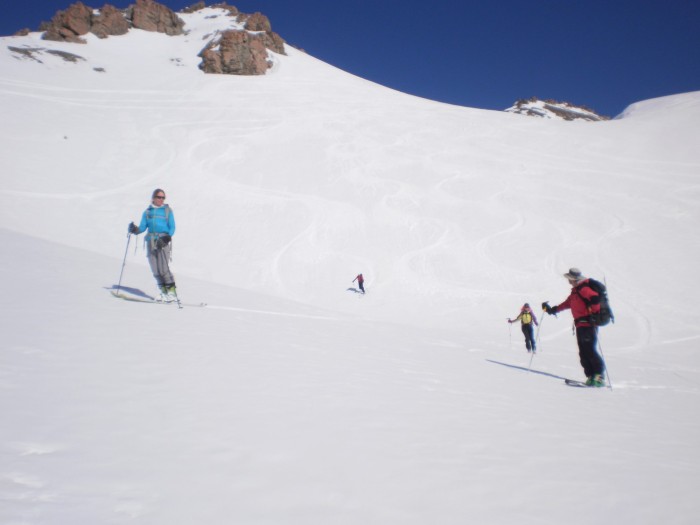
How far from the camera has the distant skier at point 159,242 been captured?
8.11 meters

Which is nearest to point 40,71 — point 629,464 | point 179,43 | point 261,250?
point 179,43

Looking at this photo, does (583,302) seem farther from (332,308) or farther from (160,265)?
(332,308)

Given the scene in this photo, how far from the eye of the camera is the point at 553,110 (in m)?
129

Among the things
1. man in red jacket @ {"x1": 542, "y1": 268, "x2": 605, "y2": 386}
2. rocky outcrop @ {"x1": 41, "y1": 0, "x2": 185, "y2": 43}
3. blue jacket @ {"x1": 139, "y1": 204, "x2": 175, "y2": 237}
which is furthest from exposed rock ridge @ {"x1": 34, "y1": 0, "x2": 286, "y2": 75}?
man in red jacket @ {"x1": 542, "y1": 268, "x2": 605, "y2": 386}

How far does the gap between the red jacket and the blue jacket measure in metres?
7.52

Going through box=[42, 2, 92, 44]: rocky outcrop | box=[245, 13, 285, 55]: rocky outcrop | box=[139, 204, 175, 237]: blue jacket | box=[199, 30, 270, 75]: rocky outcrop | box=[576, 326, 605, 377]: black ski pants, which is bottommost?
box=[576, 326, 605, 377]: black ski pants

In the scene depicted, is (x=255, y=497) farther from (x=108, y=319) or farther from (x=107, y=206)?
(x=107, y=206)

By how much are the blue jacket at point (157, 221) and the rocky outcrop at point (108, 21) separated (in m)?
58.5

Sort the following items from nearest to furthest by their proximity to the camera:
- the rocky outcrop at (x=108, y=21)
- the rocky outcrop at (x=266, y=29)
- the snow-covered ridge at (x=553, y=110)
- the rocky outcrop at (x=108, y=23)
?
the rocky outcrop at (x=108, y=21)
the rocky outcrop at (x=108, y=23)
the rocky outcrop at (x=266, y=29)
the snow-covered ridge at (x=553, y=110)

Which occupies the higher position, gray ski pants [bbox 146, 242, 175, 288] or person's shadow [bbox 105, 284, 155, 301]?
gray ski pants [bbox 146, 242, 175, 288]

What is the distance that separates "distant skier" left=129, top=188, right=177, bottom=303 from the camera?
26.6 ft

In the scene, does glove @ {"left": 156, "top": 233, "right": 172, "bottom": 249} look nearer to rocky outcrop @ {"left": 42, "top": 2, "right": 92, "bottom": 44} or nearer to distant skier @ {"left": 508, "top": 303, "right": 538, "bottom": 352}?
distant skier @ {"left": 508, "top": 303, "right": 538, "bottom": 352}

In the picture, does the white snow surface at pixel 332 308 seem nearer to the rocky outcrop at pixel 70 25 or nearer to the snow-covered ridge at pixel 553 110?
the rocky outcrop at pixel 70 25

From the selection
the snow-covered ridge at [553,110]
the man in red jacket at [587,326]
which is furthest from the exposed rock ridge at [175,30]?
the snow-covered ridge at [553,110]
